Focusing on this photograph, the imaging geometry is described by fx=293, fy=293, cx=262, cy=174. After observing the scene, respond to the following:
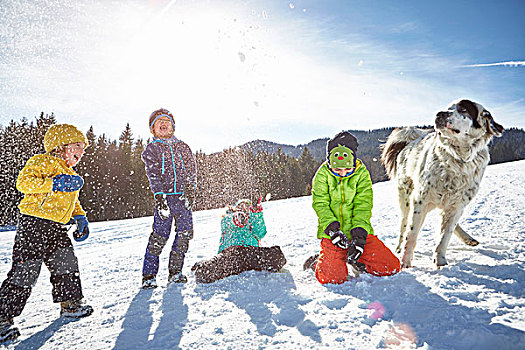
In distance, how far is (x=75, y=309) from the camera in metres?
2.56

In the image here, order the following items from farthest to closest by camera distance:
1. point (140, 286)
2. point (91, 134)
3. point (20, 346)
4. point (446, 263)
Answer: point (91, 134), point (140, 286), point (446, 263), point (20, 346)

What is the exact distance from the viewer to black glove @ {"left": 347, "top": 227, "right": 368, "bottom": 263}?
2988 mm

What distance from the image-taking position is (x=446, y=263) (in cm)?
297

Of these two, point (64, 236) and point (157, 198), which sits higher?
point (157, 198)

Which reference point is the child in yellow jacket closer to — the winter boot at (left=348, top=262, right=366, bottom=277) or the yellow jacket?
the yellow jacket

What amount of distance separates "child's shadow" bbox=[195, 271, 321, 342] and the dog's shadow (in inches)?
16.2

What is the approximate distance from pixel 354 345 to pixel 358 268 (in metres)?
1.42

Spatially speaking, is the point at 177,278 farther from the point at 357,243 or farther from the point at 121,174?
the point at 121,174

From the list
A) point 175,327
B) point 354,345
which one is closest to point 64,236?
point 175,327

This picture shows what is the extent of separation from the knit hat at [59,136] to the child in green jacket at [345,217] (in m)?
2.52

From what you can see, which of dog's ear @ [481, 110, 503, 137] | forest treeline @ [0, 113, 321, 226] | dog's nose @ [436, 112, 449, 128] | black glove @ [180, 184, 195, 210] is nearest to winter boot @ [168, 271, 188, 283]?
black glove @ [180, 184, 195, 210]

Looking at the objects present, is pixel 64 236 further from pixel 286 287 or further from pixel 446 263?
pixel 446 263

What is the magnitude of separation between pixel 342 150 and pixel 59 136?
2.87m

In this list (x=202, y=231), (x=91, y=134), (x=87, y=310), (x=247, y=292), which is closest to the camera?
(x=87, y=310)
